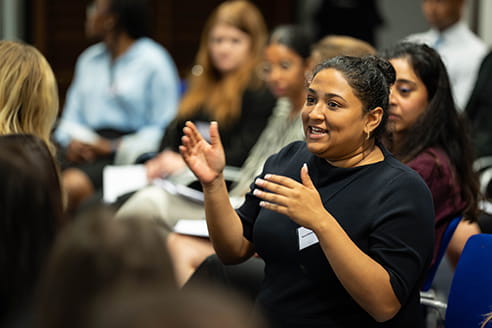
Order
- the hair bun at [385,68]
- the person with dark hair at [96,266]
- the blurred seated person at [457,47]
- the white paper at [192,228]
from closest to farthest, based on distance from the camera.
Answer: the person with dark hair at [96,266], the hair bun at [385,68], the white paper at [192,228], the blurred seated person at [457,47]

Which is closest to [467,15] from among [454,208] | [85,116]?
[85,116]

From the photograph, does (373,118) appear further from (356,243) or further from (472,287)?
(472,287)

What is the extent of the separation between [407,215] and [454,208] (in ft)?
2.13

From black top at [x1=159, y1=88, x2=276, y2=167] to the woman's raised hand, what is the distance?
1573 millimetres

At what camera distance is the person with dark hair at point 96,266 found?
938 millimetres

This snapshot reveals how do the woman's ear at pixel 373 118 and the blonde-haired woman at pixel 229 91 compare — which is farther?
the blonde-haired woman at pixel 229 91

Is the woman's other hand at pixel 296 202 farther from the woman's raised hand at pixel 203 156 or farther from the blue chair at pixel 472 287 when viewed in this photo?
the blue chair at pixel 472 287

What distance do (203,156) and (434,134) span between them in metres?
0.86

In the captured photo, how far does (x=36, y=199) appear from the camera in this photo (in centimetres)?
135

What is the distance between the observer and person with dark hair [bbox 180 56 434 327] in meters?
1.93

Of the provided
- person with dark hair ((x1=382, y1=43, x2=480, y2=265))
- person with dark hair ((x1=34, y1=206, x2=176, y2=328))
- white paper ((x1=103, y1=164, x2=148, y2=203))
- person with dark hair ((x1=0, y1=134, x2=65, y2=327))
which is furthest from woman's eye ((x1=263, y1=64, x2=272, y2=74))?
person with dark hair ((x1=34, y1=206, x2=176, y2=328))

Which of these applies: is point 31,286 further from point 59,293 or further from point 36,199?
point 59,293

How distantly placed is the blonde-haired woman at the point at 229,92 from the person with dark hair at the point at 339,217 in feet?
5.31

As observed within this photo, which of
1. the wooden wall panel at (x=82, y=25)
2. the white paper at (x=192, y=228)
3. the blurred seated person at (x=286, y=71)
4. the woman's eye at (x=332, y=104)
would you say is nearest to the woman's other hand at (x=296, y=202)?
the woman's eye at (x=332, y=104)
